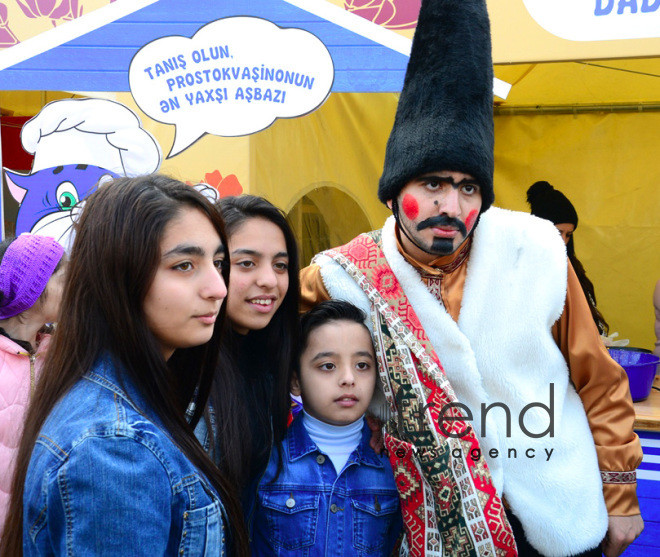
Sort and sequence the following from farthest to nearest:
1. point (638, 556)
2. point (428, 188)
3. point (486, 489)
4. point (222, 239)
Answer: point (638, 556) → point (428, 188) → point (486, 489) → point (222, 239)

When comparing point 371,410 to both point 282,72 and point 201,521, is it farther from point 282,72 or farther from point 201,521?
point 282,72

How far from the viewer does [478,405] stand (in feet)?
5.94

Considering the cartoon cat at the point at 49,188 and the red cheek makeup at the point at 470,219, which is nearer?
the red cheek makeup at the point at 470,219

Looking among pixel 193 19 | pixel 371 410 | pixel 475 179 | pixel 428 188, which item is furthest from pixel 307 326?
pixel 193 19

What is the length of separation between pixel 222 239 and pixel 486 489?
1.03m

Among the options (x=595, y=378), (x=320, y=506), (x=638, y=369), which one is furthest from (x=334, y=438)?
(x=638, y=369)

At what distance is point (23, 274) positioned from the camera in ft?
7.23

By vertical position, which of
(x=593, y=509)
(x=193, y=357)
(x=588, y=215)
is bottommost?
(x=593, y=509)

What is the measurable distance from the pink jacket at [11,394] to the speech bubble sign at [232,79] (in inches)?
48.4

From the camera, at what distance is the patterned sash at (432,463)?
1.71m

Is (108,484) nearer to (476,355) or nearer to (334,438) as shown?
(334,438)

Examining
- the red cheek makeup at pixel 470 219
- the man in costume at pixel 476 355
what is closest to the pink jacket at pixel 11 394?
the man in costume at pixel 476 355

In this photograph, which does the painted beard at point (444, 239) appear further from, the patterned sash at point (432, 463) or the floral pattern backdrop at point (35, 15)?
the floral pattern backdrop at point (35, 15)

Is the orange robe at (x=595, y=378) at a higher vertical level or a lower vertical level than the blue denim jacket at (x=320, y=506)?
higher
